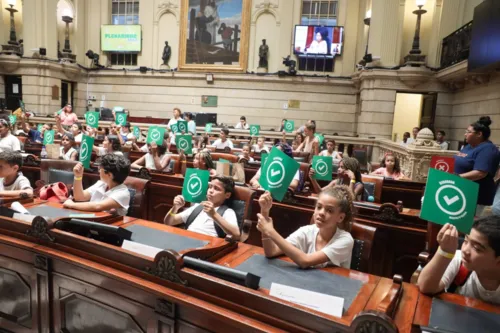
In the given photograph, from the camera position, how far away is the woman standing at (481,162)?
3.57m

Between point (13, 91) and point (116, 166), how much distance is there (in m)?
15.0

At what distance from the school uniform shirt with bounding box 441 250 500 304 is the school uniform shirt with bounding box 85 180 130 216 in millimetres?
2429

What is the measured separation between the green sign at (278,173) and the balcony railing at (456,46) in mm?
9181

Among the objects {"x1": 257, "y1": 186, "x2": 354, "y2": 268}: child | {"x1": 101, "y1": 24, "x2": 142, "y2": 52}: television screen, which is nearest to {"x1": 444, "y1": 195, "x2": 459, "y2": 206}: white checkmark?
{"x1": 257, "y1": 186, "x2": 354, "y2": 268}: child

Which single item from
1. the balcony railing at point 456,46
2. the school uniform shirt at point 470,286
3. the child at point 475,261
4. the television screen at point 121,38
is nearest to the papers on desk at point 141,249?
the child at point 475,261

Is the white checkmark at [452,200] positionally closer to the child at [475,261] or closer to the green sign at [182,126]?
the child at [475,261]

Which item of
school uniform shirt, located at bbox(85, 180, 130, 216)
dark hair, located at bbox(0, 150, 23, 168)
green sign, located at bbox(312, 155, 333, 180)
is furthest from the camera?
green sign, located at bbox(312, 155, 333, 180)

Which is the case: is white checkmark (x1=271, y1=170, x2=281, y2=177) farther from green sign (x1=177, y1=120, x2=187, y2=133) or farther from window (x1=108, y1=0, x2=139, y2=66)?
window (x1=108, y1=0, x2=139, y2=66)

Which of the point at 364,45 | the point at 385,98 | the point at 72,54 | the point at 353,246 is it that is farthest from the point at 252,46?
the point at 353,246

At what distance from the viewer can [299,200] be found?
12.2ft

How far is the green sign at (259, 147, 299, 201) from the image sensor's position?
7.25 feet

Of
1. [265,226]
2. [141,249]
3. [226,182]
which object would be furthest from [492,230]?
[226,182]

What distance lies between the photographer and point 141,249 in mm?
1752

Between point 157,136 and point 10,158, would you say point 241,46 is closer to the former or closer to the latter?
point 157,136
